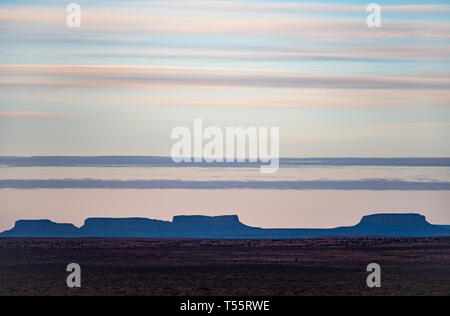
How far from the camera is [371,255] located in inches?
2739

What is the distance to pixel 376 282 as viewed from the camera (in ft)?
137

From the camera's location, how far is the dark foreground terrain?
134 feet

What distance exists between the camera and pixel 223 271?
5138cm

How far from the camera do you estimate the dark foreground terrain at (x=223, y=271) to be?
4097 centimetres
